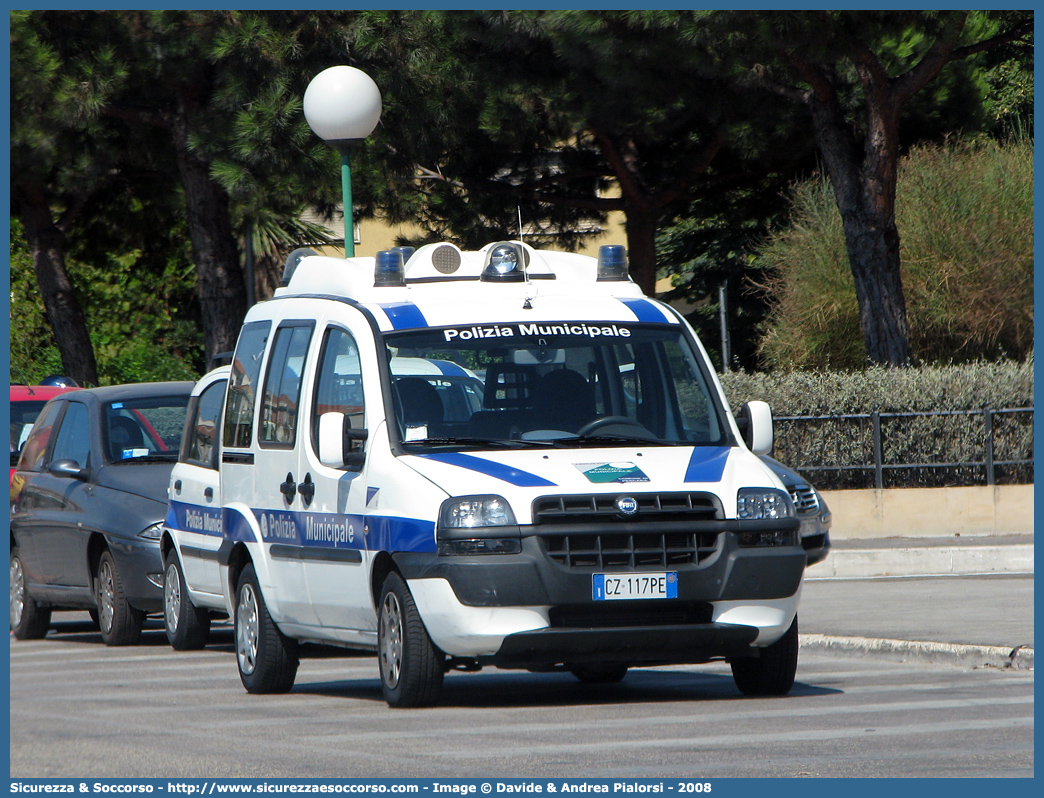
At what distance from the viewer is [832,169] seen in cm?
1952

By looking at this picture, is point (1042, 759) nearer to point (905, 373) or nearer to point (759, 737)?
point (759, 737)

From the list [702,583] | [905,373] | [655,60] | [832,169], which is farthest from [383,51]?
[702,583]

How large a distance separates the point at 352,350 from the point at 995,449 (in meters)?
11.5

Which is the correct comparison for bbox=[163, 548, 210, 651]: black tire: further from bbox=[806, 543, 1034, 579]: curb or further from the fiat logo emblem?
bbox=[806, 543, 1034, 579]: curb

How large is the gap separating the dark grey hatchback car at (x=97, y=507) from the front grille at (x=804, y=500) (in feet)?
14.3

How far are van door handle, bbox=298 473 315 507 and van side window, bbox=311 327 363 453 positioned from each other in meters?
0.15

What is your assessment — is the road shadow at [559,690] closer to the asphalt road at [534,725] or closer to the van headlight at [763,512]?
the asphalt road at [534,725]

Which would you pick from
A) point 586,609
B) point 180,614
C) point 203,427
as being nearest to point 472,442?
point 586,609

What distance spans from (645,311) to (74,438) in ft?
19.1

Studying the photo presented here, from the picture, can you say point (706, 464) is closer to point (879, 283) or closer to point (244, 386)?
point (244, 386)

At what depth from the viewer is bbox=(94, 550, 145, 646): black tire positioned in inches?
486

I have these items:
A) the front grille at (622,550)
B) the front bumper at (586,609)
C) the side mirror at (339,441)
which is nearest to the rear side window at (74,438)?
the side mirror at (339,441)

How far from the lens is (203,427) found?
11.8m

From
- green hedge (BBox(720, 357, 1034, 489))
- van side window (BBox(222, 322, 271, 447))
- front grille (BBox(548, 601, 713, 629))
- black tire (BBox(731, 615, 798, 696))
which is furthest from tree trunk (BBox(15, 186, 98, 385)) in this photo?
front grille (BBox(548, 601, 713, 629))
